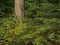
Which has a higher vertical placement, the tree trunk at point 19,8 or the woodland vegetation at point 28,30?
the tree trunk at point 19,8

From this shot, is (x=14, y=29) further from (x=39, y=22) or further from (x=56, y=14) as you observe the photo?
(x=56, y=14)

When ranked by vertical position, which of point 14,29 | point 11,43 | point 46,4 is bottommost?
point 11,43

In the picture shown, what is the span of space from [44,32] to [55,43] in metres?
0.52

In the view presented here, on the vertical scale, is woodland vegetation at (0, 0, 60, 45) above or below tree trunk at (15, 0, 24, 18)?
below

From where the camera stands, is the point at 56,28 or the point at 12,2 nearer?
the point at 56,28

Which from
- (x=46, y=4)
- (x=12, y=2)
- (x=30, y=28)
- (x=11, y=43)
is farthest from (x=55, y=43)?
(x=12, y=2)

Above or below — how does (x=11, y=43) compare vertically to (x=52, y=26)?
below

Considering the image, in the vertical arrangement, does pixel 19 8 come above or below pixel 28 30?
above

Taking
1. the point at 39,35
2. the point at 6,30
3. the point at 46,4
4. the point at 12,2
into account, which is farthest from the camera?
the point at 12,2

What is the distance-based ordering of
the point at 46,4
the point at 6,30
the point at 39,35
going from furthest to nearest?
the point at 46,4 < the point at 6,30 < the point at 39,35

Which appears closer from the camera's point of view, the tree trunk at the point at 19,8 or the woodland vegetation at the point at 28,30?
the woodland vegetation at the point at 28,30

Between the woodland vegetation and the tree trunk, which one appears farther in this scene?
the tree trunk

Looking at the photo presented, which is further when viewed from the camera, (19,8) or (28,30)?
(19,8)

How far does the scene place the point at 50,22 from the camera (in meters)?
6.61
